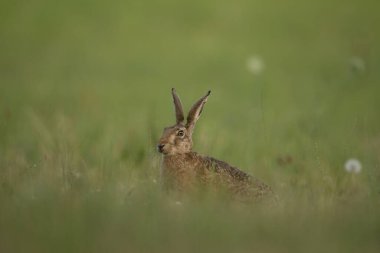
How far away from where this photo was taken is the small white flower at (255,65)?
1941 cm

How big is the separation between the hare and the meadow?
0.47 feet

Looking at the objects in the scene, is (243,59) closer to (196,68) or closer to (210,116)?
(196,68)

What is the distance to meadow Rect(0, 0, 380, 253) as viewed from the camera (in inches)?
257

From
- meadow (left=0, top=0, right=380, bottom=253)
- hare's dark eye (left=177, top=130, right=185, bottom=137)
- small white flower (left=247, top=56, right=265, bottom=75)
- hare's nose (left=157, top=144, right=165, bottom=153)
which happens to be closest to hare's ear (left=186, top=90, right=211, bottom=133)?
hare's dark eye (left=177, top=130, right=185, bottom=137)

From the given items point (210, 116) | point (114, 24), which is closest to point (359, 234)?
point (210, 116)

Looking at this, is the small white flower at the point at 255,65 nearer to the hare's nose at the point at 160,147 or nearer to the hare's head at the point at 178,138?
the hare's head at the point at 178,138

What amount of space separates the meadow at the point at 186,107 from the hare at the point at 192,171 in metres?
0.14

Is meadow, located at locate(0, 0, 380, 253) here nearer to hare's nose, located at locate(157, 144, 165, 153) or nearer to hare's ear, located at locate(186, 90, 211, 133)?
hare's nose, located at locate(157, 144, 165, 153)

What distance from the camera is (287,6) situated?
93.8ft

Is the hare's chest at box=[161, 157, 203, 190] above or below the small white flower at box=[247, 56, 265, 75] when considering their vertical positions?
below

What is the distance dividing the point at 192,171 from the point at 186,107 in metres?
7.75

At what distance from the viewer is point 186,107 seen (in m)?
16.3

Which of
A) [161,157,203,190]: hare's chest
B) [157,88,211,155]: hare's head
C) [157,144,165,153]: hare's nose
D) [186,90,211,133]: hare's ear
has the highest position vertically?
[186,90,211,133]: hare's ear

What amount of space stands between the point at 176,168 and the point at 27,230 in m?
2.50
